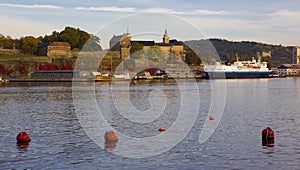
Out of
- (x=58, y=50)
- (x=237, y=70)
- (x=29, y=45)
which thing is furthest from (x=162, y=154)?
(x=29, y=45)

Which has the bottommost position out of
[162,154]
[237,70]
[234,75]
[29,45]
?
[162,154]

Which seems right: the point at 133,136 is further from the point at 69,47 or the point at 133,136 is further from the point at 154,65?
the point at 69,47

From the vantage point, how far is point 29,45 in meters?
193

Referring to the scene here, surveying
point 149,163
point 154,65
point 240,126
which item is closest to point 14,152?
point 149,163

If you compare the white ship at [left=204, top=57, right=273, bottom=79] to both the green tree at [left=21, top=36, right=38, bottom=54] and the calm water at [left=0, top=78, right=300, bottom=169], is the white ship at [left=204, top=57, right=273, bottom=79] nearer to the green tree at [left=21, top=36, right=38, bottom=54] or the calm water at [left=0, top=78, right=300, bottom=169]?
the green tree at [left=21, top=36, right=38, bottom=54]

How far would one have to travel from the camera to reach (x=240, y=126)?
99.6 feet

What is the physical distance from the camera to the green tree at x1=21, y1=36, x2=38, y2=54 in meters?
193

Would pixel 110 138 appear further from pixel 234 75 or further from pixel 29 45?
pixel 29 45

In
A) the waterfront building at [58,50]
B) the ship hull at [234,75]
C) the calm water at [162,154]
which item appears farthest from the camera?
the waterfront building at [58,50]

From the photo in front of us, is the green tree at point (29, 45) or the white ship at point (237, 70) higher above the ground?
the green tree at point (29, 45)

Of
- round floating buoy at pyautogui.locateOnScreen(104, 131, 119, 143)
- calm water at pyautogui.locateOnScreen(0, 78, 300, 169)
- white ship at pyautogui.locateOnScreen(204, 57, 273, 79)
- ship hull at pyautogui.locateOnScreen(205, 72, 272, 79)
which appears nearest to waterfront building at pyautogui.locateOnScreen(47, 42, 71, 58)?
white ship at pyautogui.locateOnScreen(204, 57, 273, 79)

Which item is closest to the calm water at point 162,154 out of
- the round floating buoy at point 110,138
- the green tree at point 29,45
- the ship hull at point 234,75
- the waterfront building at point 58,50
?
the round floating buoy at point 110,138

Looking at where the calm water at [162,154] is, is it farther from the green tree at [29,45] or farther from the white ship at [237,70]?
the green tree at [29,45]

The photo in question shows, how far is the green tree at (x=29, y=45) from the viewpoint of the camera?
193 meters
